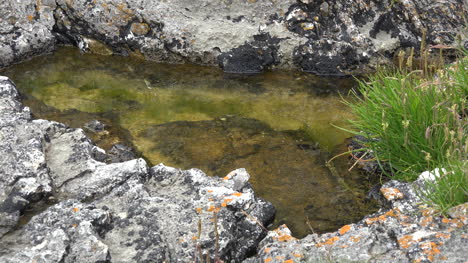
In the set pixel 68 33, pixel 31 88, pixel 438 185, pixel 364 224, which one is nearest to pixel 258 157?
pixel 364 224

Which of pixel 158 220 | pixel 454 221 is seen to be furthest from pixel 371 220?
pixel 158 220

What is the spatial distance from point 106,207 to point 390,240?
207 centimetres

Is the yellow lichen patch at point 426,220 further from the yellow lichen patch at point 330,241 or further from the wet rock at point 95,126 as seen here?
the wet rock at point 95,126

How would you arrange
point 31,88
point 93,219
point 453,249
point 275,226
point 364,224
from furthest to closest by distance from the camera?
point 31,88
point 275,226
point 364,224
point 93,219
point 453,249

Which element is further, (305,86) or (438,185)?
(305,86)

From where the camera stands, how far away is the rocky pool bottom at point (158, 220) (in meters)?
4.05

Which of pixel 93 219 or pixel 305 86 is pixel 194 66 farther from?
pixel 93 219

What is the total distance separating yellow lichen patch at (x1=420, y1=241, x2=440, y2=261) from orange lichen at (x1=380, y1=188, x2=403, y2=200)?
84cm

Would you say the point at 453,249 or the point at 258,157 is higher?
the point at 453,249

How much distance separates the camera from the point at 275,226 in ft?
16.3

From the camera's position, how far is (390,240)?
4223 millimetres

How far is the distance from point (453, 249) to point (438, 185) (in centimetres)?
59

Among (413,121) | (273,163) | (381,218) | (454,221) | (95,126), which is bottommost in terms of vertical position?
(95,126)

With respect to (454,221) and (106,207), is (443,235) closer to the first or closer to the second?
(454,221)
